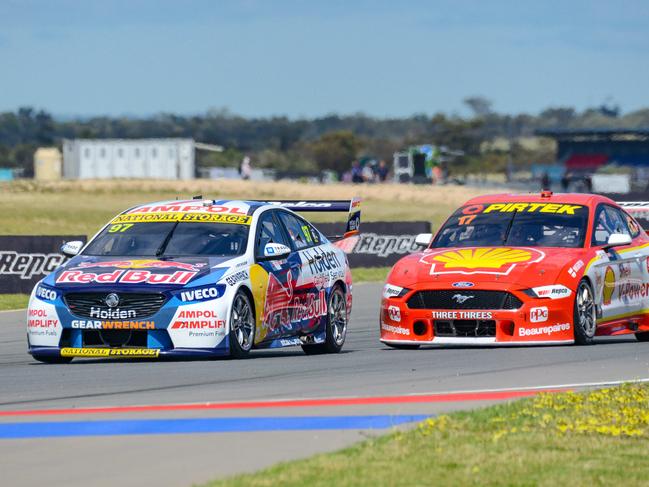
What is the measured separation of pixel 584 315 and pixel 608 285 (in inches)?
28.2

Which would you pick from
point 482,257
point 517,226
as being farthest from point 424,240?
point 482,257

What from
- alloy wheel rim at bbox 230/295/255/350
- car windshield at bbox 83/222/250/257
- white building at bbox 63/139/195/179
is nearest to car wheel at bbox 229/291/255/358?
alloy wheel rim at bbox 230/295/255/350

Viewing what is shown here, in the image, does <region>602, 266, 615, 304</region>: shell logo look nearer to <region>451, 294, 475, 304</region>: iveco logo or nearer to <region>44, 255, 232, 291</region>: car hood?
<region>451, 294, 475, 304</region>: iveco logo

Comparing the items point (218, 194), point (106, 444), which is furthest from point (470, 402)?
point (218, 194)

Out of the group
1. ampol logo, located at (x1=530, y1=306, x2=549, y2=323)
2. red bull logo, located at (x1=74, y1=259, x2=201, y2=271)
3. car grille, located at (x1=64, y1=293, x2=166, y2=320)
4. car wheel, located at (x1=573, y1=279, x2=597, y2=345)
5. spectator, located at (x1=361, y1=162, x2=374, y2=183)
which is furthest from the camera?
spectator, located at (x1=361, y1=162, x2=374, y2=183)

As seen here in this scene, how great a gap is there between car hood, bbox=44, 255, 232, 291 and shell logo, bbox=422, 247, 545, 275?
2.13m

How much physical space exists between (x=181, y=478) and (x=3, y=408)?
301 cm

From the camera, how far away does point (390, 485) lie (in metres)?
6.31

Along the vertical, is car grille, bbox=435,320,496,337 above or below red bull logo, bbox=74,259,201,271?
below

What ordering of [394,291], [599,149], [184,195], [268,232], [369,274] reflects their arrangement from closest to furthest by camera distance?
[268,232] → [394,291] → [369,274] → [184,195] → [599,149]

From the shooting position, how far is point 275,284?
1323cm

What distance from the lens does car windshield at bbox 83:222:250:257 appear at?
13148mm

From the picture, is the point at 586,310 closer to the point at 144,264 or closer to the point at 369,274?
the point at 144,264

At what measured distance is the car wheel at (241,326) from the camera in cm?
1236
